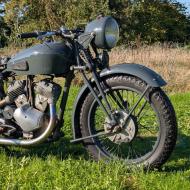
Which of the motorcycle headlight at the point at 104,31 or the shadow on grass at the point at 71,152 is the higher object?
the motorcycle headlight at the point at 104,31

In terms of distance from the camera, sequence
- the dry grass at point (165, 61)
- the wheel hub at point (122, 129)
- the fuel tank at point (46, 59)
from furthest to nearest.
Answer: the dry grass at point (165, 61) → the fuel tank at point (46, 59) → the wheel hub at point (122, 129)

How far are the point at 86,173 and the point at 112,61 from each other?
1089 cm

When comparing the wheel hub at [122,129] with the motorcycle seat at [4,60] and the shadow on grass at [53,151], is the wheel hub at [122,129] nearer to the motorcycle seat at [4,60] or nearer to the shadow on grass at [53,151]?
the shadow on grass at [53,151]

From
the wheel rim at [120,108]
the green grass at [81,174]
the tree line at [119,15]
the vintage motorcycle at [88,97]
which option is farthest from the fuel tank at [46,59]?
the tree line at [119,15]

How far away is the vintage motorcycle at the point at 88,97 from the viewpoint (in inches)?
162

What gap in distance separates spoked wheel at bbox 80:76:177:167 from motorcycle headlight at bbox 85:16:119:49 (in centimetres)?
31

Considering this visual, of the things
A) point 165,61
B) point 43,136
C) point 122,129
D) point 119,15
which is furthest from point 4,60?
point 119,15

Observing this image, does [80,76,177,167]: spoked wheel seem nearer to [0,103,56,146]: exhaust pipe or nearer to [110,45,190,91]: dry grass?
[0,103,56,146]: exhaust pipe

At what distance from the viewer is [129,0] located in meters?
37.2

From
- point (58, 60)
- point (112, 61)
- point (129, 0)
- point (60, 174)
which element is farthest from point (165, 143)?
point (129, 0)

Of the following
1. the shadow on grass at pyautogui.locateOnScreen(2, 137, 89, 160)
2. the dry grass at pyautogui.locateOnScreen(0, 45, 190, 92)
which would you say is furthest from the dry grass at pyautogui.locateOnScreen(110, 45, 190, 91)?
the shadow on grass at pyautogui.locateOnScreen(2, 137, 89, 160)

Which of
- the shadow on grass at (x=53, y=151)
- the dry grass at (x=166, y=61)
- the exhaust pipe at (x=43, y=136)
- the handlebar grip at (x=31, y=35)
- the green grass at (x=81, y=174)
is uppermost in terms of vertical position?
the handlebar grip at (x=31, y=35)

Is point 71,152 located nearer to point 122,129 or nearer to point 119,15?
point 122,129

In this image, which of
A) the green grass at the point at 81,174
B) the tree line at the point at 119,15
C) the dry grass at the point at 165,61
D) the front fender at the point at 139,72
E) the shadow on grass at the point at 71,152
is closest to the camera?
the green grass at the point at 81,174
